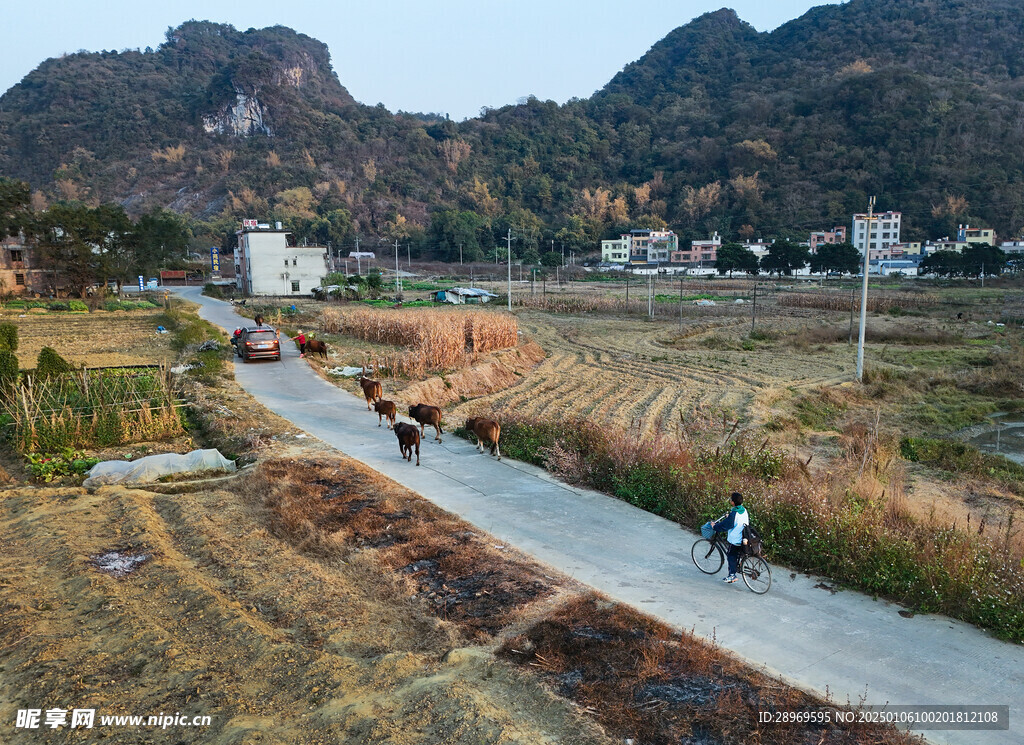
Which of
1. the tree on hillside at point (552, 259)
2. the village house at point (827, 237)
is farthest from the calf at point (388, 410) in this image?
the village house at point (827, 237)

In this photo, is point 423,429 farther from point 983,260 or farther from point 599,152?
point 599,152

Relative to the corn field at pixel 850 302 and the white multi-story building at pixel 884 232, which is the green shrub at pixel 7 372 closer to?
the corn field at pixel 850 302

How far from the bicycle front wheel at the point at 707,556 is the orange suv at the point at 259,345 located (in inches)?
747

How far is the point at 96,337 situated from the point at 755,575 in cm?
3476

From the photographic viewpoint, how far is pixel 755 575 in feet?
24.5

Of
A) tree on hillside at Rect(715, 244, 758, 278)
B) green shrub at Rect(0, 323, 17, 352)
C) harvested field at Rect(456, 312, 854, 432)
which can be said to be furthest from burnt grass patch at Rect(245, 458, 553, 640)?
tree on hillside at Rect(715, 244, 758, 278)

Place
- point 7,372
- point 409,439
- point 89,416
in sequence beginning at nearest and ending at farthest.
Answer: point 409,439 → point 89,416 → point 7,372

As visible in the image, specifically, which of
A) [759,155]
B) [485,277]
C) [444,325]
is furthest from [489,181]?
[444,325]

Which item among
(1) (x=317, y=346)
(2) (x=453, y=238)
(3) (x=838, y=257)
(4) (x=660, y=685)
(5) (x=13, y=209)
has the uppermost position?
(2) (x=453, y=238)

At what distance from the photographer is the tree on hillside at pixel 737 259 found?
9775 centimetres

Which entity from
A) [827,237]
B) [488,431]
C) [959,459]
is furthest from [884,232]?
[488,431]

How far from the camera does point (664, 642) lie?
6.14 m

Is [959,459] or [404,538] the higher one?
[404,538]

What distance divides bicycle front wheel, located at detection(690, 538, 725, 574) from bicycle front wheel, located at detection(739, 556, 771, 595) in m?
0.29
